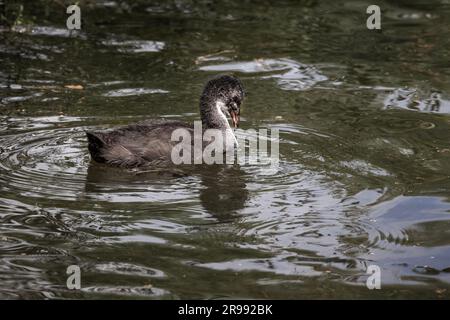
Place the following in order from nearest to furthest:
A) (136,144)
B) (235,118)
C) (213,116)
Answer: (136,144)
(213,116)
(235,118)

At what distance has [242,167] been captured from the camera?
9875mm

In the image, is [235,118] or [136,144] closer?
[136,144]

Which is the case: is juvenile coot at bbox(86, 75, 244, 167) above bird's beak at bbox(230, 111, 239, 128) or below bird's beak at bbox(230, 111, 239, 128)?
below

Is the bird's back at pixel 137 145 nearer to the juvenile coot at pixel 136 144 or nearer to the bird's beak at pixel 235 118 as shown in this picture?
the juvenile coot at pixel 136 144

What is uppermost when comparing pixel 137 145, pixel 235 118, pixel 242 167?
pixel 235 118

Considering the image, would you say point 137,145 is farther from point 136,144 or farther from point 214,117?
point 214,117

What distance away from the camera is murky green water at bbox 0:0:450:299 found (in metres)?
7.14

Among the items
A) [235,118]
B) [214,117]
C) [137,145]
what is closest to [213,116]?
[214,117]

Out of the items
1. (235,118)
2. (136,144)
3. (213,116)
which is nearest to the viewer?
(136,144)

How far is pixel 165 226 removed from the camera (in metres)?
7.99

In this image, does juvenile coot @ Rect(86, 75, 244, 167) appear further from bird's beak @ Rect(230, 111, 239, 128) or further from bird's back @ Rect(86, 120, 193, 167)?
bird's beak @ Rect(230, 111, 239, 128)

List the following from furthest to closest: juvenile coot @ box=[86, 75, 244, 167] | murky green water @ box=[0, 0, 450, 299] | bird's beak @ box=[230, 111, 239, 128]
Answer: bird's beak @ box=[230, 111, 239, 128] → juvenile coot @ box=[86, 75, 244, 167] → murky green water @ box=[0, 0, 450, 299]

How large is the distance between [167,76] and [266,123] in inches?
93.7

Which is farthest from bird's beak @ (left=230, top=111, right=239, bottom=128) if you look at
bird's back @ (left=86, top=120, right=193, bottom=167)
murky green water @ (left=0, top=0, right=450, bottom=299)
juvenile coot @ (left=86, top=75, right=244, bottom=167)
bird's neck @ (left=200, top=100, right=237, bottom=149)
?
bird's back @ (left=86, top=120, right=193, bottom=167)
